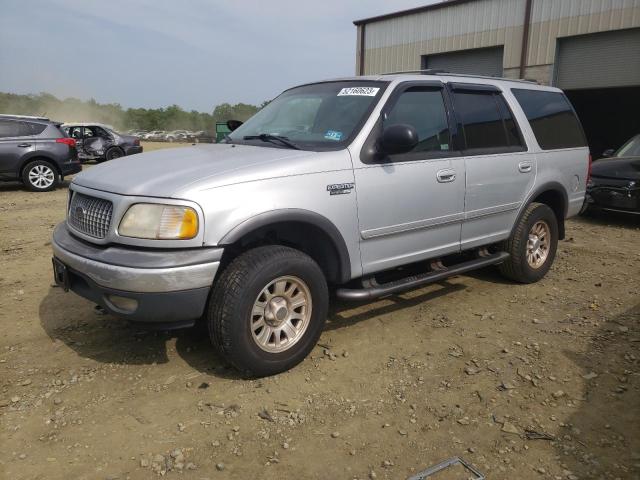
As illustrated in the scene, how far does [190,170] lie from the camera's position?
310 centimetres

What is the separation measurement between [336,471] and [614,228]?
25.1 feet

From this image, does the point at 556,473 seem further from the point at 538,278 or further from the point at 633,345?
the point at 538,278

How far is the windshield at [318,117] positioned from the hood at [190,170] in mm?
234

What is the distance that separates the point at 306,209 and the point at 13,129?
10555 millimetres

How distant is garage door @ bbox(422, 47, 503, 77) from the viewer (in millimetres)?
15984

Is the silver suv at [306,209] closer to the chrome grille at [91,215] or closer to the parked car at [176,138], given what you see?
the chrome grille at [91,215]

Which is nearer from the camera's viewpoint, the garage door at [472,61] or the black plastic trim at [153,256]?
the black plastic trim at [153,256]

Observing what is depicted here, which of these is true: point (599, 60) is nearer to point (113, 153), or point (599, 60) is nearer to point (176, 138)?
point (113, 153)

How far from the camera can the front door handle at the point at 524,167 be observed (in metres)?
4.68

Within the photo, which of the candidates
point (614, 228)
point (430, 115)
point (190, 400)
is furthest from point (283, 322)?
point (614, 228)

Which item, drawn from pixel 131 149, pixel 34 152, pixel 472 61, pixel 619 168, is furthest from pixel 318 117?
pixel 131 149

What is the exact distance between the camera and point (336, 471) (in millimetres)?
2434

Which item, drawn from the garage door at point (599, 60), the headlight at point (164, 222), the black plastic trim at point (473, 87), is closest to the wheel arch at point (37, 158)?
the headlight at point (164, 222)

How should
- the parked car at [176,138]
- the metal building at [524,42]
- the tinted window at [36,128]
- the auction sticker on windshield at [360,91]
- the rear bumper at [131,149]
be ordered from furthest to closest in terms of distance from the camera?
the parked car at [176,138], the rear bumper at [131,149], the metal building at [524,42], the tinted window at [36,128], the auction sticker on windshield at [360,91]
